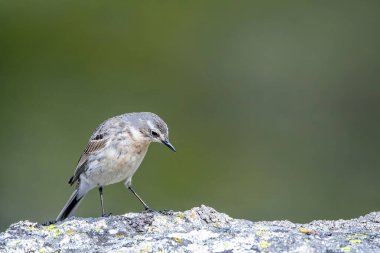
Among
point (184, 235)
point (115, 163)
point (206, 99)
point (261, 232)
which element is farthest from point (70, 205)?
point (206, 99)

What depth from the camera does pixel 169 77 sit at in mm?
20281

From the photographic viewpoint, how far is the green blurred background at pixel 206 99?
17.1 m

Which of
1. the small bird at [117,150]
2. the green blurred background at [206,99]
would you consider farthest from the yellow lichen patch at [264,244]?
the green blurred background at [206,99]

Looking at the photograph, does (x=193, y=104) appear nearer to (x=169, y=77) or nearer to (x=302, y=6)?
(x=169, y=77)

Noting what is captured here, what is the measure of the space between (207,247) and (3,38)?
51.3ft

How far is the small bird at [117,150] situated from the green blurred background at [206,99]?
12.6ft

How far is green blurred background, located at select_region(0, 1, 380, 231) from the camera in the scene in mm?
17078

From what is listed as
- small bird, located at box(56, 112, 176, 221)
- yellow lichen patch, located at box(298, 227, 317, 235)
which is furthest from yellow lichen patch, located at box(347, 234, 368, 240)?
small bird, located at box(56, 112, 176, 221)

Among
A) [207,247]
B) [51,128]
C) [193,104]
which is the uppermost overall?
[193,104]

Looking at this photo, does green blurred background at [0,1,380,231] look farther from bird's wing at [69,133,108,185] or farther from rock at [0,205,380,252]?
rock at [0,205,380,252]

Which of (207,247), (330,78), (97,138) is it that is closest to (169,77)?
(330,78)

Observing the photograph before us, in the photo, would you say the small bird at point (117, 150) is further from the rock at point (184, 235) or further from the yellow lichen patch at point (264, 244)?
the yellow lichen patch at point (264, 244)

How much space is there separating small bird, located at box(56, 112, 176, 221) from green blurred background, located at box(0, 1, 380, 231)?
12.6ft

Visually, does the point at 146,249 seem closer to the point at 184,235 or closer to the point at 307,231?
the point at 184,235
